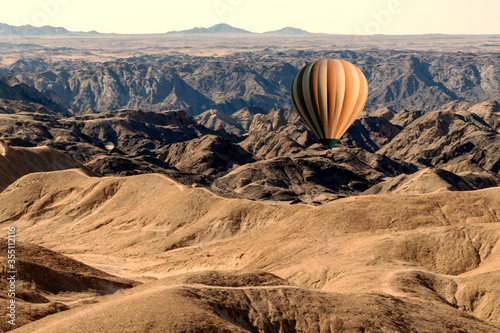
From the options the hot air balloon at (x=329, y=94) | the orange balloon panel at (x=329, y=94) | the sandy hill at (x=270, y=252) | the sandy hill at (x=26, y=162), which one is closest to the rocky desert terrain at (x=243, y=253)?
the sandy hill at (x=270, y=252)

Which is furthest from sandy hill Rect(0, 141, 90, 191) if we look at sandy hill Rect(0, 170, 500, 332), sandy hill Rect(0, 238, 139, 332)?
sandy hill Rect(0, 238, 139, 332)

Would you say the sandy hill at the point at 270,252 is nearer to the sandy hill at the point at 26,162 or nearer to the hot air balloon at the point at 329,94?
the hot air balloon at the point at 329,94

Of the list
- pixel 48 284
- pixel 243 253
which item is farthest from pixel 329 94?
pixel 48 284

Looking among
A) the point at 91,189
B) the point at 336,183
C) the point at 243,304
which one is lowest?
the point at 336,183

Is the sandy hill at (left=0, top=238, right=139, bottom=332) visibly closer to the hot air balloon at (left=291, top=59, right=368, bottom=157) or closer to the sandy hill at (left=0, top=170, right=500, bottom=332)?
the sandy hill at (left=0, top=170, right=500, bottom=332)

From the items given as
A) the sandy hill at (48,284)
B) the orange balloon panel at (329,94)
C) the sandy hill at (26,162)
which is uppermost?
the orange balloon panel at (329,94)

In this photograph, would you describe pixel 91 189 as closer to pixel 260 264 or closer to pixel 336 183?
pixel 260 264

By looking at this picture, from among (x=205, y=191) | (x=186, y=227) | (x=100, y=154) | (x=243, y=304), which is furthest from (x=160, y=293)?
(x=100, y=154)
